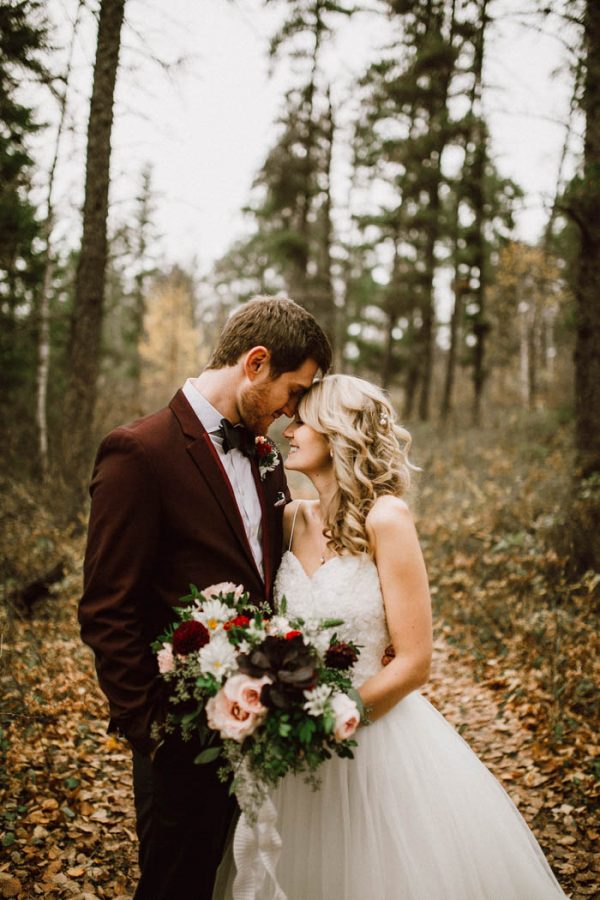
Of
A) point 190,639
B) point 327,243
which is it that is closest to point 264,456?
point 190,639

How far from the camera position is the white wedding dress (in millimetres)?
2553

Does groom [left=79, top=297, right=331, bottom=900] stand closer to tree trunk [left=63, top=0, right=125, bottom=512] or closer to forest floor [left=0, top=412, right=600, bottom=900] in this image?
forest floor [left=0, top=412, right=600, bottom=900]

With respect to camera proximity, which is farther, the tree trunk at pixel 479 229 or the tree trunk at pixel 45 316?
the tree trunk at pixel 479 229

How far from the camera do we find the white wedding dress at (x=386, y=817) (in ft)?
8.38

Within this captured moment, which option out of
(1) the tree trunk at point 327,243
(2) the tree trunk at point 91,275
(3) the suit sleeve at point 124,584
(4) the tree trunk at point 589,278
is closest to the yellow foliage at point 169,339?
(1) the tree trunk at point 327,243

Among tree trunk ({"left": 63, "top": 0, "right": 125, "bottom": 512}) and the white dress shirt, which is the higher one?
tree trunk ({"left": 63, "top": 0, "right": 125, "bottom": 512})

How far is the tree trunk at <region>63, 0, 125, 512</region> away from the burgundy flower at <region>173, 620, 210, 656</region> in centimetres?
719

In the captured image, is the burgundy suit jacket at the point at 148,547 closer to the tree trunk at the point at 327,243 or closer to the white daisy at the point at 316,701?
the white daisy at the point at 316,701

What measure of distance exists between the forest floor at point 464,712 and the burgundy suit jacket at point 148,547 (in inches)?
81.4

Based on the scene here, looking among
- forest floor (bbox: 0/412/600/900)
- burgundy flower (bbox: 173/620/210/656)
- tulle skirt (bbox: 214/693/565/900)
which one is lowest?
forest floor (bbox: 0/412/600/900)

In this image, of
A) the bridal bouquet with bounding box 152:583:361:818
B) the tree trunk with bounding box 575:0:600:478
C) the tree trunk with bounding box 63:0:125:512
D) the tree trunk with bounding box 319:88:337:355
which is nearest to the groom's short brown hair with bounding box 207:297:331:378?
the bridal bouquet with bounding box 152:583:361:818

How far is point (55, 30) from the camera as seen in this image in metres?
6.72

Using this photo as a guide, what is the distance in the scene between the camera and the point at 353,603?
2777mm

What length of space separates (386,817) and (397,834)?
0.08 metres
